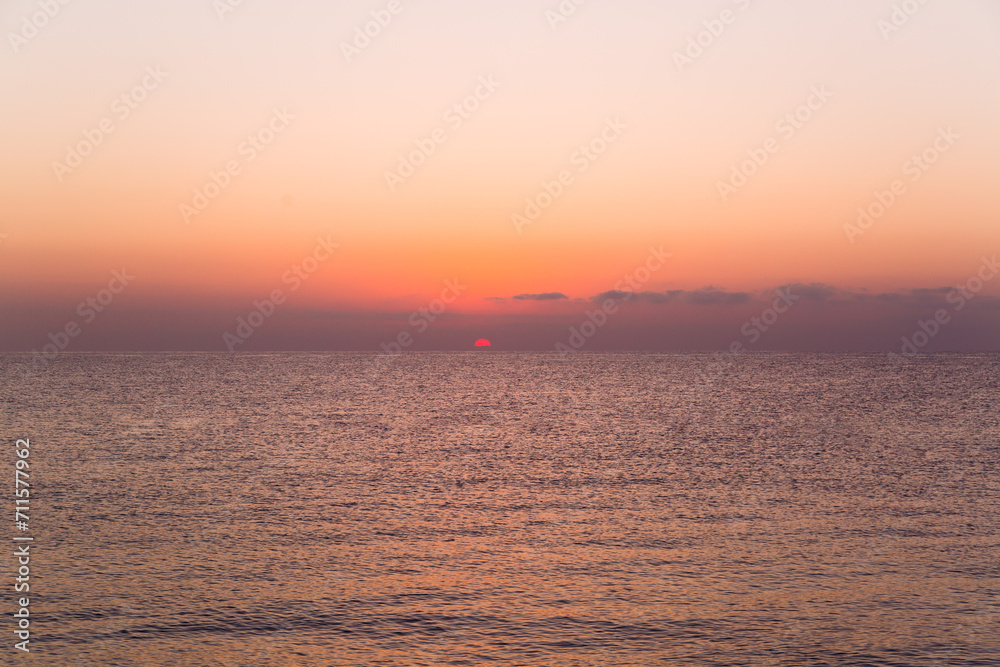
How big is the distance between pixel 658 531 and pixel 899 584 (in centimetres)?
1022

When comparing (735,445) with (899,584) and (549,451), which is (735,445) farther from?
(899,584)

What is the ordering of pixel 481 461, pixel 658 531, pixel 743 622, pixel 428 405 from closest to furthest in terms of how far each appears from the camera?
pixel 743 622 → pixel 658 531 → pixel 481 461 → pixel 428 405

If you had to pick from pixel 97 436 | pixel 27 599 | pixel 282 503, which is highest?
pixel 97 436

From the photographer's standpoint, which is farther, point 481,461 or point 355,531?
point 481,461

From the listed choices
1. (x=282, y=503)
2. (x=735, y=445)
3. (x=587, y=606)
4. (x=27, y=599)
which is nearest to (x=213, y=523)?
(x=282, y=503)

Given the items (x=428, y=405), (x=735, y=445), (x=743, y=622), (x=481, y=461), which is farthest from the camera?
(x=428, y=405)

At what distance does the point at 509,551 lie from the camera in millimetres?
31281

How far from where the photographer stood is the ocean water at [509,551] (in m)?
22.1

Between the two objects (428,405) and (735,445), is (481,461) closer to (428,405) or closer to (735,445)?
(735,445)

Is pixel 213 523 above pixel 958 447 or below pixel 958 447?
below

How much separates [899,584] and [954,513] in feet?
46.9

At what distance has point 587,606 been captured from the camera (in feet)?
81.5

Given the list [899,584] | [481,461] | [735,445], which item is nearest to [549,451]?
[481,461]

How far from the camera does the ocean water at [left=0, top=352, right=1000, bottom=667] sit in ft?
72.6
